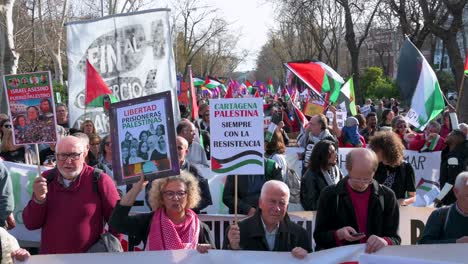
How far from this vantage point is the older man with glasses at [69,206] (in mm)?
4262

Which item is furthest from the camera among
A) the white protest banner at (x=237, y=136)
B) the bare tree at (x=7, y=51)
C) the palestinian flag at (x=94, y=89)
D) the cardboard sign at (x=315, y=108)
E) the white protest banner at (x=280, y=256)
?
the bare tree at (x=7, y=51)

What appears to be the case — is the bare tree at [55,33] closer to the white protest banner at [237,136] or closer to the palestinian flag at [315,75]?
the palestinian flag at [315,75]

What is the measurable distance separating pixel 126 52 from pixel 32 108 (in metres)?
4.50

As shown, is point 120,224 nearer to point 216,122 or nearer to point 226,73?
point 216,122

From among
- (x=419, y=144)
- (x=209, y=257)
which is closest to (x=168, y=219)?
(x=209, y=257)

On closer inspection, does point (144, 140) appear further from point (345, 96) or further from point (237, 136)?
point (345, 96)

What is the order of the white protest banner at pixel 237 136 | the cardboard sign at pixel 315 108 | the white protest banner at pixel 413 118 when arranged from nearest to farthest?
1. the white protest banner at pixel 237 136
2. the white protest banner at pixel 413 118
3. the cardboard sign at pixel 315 108

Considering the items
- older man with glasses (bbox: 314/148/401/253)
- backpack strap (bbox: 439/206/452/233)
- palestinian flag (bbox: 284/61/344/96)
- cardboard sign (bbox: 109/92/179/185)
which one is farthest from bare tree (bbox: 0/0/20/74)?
backpack strap (bbox: 439/206/452/233)

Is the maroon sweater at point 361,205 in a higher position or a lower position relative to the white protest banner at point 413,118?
lower

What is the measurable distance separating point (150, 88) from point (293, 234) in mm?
5365

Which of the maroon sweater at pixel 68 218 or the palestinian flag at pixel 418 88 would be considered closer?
the maroon sweater at pixel 68 218

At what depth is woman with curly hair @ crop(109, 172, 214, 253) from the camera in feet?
13.7

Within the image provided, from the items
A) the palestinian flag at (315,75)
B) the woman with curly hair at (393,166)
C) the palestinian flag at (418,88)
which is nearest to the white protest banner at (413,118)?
the palestinian flag at (418,88)

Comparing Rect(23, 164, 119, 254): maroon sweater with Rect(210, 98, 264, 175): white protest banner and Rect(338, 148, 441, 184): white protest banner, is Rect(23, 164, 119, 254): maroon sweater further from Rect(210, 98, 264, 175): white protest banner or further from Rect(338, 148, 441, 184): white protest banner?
Rect(338, 148, 441, 184): white protest banner
